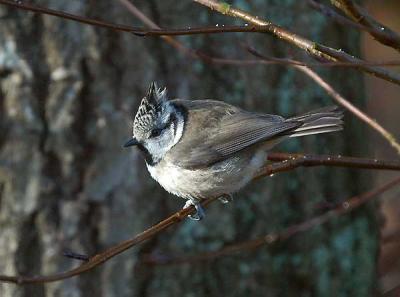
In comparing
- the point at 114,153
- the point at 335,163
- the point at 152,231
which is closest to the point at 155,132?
the point at 114,153

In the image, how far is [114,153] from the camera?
4.41 meters

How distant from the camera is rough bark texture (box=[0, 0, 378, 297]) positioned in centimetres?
435

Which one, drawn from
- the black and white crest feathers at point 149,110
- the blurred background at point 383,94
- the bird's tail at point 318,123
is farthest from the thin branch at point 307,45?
the blurred background at point 383,94

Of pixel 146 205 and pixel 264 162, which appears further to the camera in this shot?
pixel 146 205

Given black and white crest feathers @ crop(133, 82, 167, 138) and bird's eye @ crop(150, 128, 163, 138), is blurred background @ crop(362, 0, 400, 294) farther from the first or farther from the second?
black and white crest feathers @ crop(133, 82, 167, 138)

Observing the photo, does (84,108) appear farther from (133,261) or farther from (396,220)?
(396,220)

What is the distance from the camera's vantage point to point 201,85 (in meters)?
4.53

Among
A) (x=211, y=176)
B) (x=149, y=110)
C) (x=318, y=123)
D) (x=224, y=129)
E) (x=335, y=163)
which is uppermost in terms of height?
(x=149, y=110)

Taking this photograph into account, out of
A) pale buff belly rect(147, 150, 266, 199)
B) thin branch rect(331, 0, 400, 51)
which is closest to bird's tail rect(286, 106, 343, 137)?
pale buff belly rect(147, 150, 266, 199)

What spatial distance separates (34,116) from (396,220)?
4.25 m

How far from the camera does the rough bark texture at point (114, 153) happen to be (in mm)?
4348

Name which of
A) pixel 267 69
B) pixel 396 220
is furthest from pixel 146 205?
pixel 396 220

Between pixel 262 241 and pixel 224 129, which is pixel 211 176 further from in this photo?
pixel 262 241

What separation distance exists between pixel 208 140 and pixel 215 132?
0.05 metres
